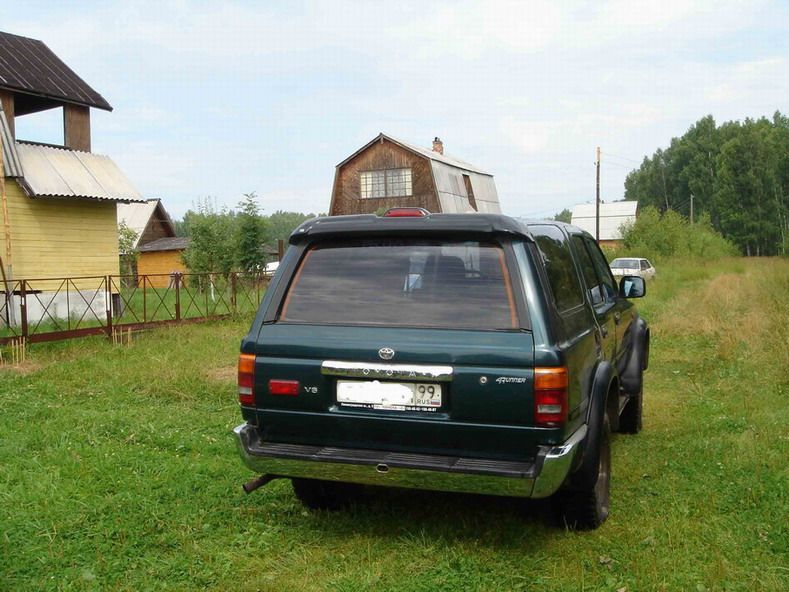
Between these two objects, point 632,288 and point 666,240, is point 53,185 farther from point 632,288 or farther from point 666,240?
point 666,240

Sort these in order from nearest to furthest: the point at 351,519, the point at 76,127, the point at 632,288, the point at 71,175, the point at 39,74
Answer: the point at 351,519 → the point at 632,288 → the point at 71,175 → the point at 39,74 → the point at 76,127

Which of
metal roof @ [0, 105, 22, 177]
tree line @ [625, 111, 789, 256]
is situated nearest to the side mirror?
metal roof @ [0, 105, 22, 177]

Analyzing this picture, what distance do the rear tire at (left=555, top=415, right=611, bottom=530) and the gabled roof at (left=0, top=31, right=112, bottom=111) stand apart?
15.3 metres

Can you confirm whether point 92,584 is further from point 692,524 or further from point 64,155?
point 64,155

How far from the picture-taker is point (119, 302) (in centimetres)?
1741

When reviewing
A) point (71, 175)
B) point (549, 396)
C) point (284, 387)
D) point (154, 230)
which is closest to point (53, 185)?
point (71, 175)

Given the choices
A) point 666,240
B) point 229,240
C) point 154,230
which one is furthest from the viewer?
point 154,230

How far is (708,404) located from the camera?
7141 mm

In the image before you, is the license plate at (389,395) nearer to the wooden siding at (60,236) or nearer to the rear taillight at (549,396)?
the rear taillight at (549,396)

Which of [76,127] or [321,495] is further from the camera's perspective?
[76,127]

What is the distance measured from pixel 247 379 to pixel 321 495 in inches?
43.6

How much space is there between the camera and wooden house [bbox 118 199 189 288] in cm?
4334

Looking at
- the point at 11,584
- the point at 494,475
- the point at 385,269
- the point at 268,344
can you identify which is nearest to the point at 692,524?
the point at 494,475

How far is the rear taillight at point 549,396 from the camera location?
10.5ft
